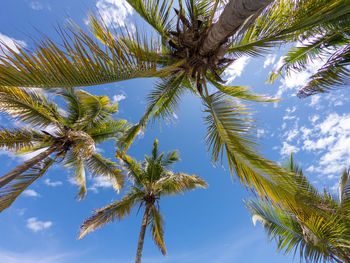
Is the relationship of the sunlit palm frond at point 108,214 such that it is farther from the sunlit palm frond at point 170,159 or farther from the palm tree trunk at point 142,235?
the sunlit palm frond at point 170,159

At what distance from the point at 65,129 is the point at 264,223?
8.67 m

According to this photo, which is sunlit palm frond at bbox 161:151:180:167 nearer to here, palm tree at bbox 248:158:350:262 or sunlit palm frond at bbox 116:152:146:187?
sunlit palm frond at bbox 116:152:146:187

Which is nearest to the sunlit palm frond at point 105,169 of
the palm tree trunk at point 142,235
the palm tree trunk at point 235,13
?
the palm tree trunk at point 142,235

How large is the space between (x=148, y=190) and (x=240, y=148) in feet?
23.3

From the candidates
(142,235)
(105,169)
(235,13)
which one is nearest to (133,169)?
(105,169)

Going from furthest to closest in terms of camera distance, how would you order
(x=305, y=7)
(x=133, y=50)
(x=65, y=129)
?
(x=65, y=129) < (x=305, y=7) < (x=133, y=50)

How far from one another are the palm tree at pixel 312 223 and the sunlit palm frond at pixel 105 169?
648cm

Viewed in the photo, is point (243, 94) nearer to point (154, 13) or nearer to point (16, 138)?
point (154, 13)

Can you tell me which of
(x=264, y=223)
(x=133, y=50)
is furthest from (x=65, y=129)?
(x=264, y=223)

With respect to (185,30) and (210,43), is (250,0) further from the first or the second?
(185,30)

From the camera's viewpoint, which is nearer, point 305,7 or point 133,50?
point 133,50

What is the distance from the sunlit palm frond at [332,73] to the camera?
4.77m

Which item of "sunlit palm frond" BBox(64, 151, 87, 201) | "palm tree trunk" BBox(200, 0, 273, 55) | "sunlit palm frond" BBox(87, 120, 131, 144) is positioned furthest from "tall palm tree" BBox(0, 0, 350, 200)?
"sunlit palm frond" BBox(64, 151, 87, 201)

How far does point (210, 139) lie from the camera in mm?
3879
